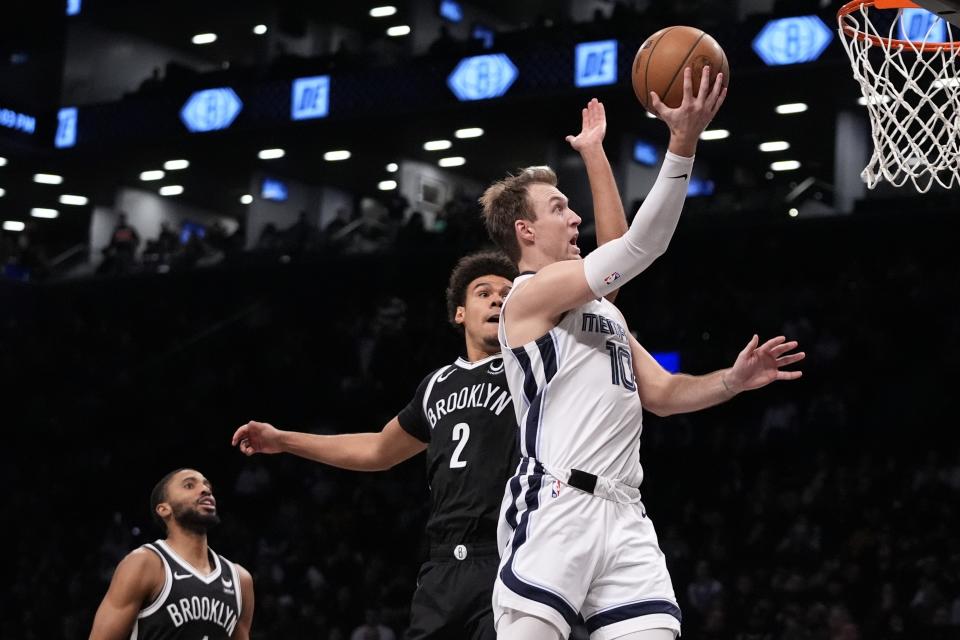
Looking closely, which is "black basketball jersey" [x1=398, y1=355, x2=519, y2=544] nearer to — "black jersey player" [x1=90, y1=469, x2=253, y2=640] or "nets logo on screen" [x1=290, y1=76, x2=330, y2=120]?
"black jersey player" [x1=90, y1=469, x2=253, y2=640]

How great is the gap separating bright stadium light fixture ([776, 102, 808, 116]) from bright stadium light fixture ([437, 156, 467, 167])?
676 centimetres

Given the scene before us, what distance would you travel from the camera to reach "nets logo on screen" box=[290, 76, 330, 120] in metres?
23.2

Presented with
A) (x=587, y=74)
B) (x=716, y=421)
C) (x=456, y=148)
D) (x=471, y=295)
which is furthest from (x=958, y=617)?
(x=456, y=148)

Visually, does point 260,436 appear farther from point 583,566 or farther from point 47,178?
point 47,178

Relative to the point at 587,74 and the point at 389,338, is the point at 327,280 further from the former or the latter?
the point at 587,74

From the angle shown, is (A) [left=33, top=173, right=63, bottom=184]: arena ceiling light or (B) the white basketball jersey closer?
(B) the white basketball jersey

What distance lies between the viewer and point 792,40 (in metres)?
18.7

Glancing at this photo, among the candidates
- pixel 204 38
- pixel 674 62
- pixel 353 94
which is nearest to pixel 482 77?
pixel 353 94

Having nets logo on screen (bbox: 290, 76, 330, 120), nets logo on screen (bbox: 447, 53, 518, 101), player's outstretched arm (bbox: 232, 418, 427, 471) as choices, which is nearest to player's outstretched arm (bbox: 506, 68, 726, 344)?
player's outstretched arm (bbox: 232, 418, 427, 471)

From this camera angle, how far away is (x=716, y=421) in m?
16.3

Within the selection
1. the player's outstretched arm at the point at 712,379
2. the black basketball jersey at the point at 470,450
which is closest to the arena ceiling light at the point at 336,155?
the black basketball jersey at the point at 470,450

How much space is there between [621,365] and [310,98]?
19692 mm

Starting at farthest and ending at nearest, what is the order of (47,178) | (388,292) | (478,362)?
(47,178)
(388,292)
(478,362)

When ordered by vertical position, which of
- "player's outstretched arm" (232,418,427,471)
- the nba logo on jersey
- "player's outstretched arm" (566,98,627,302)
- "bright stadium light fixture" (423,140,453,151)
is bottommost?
"player's outstretched arm" (232,418,427,471)
